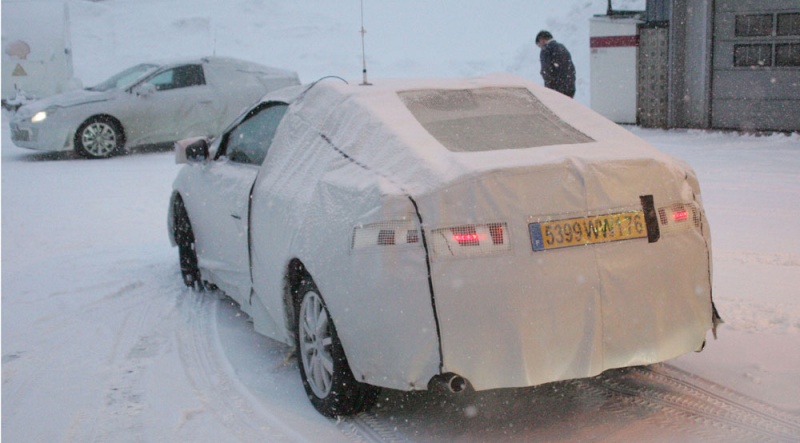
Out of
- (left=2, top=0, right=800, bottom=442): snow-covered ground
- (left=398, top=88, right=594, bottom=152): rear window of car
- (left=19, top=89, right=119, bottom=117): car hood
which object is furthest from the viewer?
(left=19, top=89, right=119, bottom=117): car hood

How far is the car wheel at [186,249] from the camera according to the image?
6539 mm

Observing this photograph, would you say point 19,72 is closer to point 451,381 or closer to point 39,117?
point 39,117

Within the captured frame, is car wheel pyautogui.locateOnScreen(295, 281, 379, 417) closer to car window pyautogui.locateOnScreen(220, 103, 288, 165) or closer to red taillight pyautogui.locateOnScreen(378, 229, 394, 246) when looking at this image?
red taillight pyautogui.locateOnScreen(378, 229, 394, 246)

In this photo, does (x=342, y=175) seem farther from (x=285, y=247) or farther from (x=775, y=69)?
(x=775, y=69)

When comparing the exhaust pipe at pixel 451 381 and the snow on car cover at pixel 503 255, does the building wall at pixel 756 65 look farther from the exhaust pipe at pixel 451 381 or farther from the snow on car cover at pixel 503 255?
the exhaust pipe at pixel 451 381

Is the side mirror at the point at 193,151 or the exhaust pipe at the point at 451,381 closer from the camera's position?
the exhaust pipe at the point at 451,381

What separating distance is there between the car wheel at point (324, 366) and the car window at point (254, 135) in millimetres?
1297

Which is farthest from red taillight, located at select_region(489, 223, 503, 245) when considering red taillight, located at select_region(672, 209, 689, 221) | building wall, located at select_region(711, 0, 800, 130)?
building wall, located at select_region(711, 0, 800, 130)

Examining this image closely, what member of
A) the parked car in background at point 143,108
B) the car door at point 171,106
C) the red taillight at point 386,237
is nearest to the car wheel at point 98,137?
the parked car in background at point 143,108

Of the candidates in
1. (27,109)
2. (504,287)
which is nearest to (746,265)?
(504,287)

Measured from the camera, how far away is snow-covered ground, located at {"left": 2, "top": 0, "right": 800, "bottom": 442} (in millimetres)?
4000

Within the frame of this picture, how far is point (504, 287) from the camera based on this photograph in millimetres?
3479

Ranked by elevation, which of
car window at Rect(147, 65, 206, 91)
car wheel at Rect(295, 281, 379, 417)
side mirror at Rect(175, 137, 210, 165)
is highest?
car window at Rect(147, 65, 206, 91)

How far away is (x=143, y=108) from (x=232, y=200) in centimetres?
963
